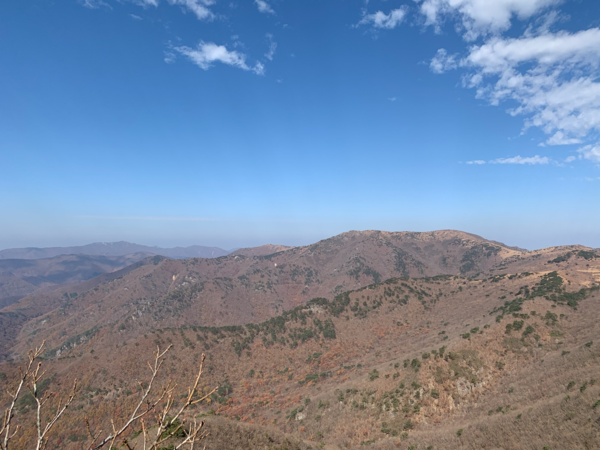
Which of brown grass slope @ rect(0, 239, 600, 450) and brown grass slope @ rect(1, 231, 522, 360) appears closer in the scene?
brown grass slope @ rect(0, 239, 600, 450)

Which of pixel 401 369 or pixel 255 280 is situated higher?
pixel 401 369

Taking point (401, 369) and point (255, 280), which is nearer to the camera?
point (401, 369)

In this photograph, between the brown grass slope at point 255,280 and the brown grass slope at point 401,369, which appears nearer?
the brown grass slope at point 401,369

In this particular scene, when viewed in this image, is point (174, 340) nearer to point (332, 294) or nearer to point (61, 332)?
point (332, 294)

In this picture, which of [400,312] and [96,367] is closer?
[96,367]

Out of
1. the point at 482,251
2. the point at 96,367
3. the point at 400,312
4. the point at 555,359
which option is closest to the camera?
the point at 555,359

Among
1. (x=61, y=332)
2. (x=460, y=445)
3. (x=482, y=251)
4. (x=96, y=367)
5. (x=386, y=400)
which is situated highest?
(x=482, y=251)

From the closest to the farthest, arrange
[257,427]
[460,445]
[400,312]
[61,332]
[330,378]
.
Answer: [460,445]
[257,427]
[330,378]
[400,312]
[61,332]

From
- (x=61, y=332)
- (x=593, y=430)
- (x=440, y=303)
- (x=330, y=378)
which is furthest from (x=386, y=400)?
(x=61, y=332)
